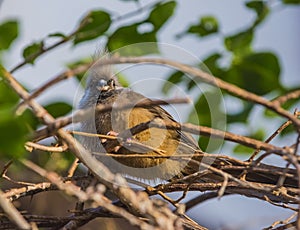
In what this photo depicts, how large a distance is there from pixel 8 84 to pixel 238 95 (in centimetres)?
47

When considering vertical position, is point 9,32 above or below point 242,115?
below

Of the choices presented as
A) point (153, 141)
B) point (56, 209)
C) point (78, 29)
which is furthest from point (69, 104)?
point (56, 209)

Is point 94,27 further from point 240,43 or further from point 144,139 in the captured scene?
point 144,139

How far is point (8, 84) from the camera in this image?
126 centimetres

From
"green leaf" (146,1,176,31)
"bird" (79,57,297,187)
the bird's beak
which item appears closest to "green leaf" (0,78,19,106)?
"green leaf" (146,1,176,31)

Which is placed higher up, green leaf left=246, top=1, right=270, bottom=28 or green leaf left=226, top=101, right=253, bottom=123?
green leaf left=246, top=1, right=270, bottom=28

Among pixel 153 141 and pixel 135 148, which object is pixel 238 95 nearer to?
pixel 135 148

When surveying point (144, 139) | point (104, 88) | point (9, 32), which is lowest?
point (9, 32)

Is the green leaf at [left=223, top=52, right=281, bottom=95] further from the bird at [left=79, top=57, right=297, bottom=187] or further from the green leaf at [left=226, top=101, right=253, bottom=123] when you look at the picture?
the bird at [left=79, top=57, right=297, bottom=187]

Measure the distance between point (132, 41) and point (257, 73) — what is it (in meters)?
0.33

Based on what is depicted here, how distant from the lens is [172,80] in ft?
5.18

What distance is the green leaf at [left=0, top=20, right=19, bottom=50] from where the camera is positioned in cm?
138

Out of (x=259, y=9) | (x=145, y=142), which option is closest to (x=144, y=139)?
(x=145, y=142)

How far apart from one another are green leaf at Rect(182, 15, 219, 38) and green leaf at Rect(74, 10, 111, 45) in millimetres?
211
